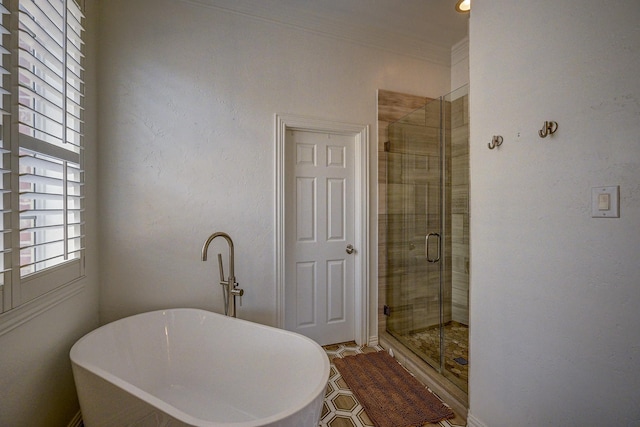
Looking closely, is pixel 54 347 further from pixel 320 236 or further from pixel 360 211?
Result: pixel 360 211

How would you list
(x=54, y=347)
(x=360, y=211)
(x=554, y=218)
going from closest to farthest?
(x=554, y=218)
(x=54, y=347)
(x=360, y=211)

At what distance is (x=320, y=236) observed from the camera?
246 centimetres

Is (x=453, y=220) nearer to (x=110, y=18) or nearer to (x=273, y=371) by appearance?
(x=273, y=371)

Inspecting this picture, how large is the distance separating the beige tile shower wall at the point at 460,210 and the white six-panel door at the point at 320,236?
846 mm

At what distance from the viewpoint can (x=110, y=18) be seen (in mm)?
1851

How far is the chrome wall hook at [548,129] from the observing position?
1.15 m

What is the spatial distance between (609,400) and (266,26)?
290 cm

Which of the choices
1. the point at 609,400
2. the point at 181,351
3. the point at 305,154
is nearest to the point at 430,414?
the point at 609,400

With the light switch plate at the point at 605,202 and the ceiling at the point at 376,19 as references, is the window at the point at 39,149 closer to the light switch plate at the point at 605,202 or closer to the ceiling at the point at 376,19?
the ceiling at the point at 376,19

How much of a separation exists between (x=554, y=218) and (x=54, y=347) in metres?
2.40

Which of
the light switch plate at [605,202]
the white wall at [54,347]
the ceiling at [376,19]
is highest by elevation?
the ceiling at [376,19]

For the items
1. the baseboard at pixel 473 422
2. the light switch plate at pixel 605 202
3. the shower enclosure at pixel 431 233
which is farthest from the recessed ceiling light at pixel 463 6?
the baseboard at pixel 473 422

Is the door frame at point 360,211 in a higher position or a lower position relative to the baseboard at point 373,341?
higher

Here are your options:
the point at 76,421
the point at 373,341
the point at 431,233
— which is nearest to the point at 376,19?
the point at 431,233
